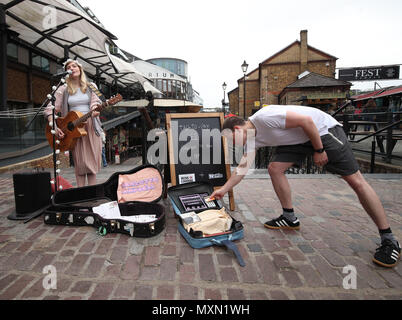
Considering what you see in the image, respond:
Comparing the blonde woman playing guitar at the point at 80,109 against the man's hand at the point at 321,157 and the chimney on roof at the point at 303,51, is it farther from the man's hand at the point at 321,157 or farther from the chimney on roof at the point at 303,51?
the chimney on roof at the point at 303,51

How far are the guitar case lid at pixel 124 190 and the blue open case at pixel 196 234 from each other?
1.25ft

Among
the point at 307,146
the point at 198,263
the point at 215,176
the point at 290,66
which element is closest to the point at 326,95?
the point at 290,66

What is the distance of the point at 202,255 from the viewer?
226cm

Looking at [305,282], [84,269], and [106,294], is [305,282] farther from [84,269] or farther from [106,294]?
[84,269]

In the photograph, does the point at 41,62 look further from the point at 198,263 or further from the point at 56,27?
the point at 198,263

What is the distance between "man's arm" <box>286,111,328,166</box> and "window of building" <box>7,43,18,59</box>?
14413 millimetres

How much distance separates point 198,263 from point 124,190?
174 cm

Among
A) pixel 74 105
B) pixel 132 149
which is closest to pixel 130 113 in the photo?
pixel 132 149

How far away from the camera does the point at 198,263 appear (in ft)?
6.96

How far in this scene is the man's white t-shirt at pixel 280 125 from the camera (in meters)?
2.25

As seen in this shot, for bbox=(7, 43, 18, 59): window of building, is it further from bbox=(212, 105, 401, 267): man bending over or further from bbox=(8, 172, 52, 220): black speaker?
bbox=(212, 105, 401, 267): man bending over

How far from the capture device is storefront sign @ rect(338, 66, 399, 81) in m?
17.1

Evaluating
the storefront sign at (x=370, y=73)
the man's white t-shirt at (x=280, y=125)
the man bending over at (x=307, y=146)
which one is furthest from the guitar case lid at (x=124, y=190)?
the storefront sign at (x=370, y=73)

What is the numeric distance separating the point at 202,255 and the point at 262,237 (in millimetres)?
764
